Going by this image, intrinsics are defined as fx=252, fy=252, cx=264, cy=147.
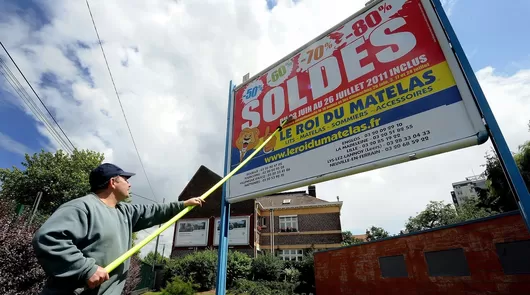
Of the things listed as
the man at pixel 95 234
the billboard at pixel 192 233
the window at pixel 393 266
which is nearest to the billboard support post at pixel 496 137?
the man at pixel 95 234

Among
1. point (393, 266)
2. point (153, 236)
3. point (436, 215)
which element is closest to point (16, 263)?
point (153, 236)

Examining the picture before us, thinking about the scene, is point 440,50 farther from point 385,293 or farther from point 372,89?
point 385,293

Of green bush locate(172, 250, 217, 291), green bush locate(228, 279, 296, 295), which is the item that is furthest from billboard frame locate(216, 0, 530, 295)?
green bush locate(172, 250, 217, 291)

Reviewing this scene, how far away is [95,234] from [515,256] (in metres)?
10.5

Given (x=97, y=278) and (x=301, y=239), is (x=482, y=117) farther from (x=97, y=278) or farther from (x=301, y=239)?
(x=301, y=239)

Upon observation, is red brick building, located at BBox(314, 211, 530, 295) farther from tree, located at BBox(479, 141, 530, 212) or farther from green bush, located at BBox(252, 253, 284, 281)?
tree, located at BBox(479, 141, 530, 212)

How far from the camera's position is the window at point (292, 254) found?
24558 mm

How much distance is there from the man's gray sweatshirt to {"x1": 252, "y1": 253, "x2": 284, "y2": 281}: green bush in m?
18.9

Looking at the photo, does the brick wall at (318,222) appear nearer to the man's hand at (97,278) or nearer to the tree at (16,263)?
the tree at (16,263)

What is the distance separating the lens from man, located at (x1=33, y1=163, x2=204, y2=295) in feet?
4.53

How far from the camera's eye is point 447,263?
345 inches

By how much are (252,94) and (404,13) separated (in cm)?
261

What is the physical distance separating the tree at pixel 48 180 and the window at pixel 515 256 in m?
28.1

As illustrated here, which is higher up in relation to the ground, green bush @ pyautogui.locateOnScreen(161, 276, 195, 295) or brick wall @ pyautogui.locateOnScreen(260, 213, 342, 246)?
brick wall @ pyautogui.locateOnScreen(260, 213, 342, 246)
